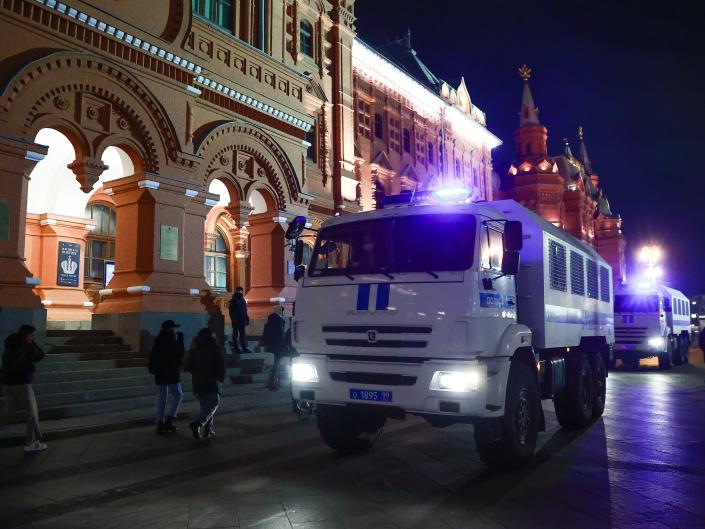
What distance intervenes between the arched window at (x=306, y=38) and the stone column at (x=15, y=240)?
1393 centimetres

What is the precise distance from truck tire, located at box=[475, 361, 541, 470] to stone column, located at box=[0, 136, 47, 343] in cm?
854

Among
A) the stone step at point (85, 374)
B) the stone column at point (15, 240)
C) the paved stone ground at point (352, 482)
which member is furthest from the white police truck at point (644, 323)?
the stone column at point (15, 240)

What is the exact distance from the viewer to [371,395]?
641 centimetres

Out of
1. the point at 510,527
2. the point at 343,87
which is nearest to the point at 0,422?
the point at 510,527

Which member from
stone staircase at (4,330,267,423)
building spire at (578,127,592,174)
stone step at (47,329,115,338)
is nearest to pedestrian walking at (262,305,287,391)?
stone staircase at (4,330,267,423)

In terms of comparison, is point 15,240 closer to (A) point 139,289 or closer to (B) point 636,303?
(A) point 139,289

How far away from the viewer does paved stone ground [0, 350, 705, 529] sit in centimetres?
504

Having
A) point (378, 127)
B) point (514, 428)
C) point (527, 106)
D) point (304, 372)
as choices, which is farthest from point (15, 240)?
point (527, 106)

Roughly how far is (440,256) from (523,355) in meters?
1.66

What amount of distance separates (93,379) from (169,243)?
380cm

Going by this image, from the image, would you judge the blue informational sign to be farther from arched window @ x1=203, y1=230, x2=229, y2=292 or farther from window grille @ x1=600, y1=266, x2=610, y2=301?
window grille @ x1=600, y1=266, x2=610, y2=301

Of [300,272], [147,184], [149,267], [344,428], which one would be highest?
[147,184]

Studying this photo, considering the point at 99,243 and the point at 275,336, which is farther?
the point at 99,243

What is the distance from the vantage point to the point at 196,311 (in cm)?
1424
